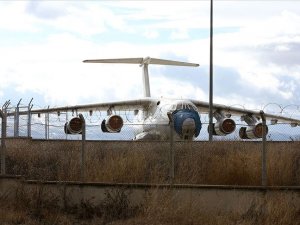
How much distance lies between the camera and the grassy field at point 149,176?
1055 cm

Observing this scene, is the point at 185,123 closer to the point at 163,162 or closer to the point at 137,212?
the point at 163,162

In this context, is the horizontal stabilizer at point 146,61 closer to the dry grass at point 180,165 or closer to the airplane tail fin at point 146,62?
the airplane tail fin at point 146,62

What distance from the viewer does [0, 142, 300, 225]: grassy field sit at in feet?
34.6

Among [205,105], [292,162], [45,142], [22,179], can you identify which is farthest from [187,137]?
[22,179]

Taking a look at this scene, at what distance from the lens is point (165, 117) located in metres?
27.5

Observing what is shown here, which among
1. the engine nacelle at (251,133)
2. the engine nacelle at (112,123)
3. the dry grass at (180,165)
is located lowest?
the dry grass at (180,165)

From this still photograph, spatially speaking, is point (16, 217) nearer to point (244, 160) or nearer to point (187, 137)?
point (244, 160)

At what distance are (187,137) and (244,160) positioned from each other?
485 inches

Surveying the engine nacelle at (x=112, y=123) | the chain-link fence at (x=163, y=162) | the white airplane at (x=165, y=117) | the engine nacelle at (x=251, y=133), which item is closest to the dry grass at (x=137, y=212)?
the chain-link fence at (x=163, y=162)

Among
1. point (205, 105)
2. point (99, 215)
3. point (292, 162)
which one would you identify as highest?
point (205, 105)

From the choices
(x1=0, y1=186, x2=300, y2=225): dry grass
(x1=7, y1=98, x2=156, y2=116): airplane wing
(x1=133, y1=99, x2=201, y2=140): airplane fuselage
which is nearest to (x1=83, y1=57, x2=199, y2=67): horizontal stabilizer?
(x1=7, y1=98, x2=156, y2=116): airplane wing

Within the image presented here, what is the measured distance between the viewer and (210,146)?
15.9 m

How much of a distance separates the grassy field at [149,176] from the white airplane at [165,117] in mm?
7941

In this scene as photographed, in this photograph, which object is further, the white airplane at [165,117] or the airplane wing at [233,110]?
the airplane wing at [233,110]
